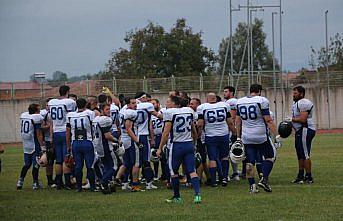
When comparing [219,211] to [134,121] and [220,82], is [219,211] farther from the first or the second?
[220,82]

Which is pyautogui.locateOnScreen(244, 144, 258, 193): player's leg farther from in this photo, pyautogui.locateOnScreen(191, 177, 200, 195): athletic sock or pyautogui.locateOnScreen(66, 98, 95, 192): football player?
pyautogui.locateOnScreen(66, 98, 95, 192): football player

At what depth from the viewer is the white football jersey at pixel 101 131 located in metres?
16.2

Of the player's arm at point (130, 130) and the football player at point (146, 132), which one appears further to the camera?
the football player at point (146, 132)

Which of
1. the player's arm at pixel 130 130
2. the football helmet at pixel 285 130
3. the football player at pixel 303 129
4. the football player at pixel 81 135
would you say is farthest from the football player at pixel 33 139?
the football player at pixel 303 129

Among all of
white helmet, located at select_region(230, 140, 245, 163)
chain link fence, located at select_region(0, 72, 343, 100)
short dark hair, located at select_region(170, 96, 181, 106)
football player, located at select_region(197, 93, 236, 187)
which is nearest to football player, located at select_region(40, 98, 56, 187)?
football player, located at select_region(197, 93, 236, 187)

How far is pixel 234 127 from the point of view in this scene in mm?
17297

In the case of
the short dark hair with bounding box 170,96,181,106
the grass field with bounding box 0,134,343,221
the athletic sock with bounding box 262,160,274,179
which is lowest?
the grass field with bounding box 0,134,343,221

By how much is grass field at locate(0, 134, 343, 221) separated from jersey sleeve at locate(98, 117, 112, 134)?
1375 millimetres

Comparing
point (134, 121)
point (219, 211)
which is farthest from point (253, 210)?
point (134, 121)

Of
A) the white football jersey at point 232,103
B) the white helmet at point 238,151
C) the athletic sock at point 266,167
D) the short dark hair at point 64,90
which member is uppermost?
the short dark hair at point 64,90

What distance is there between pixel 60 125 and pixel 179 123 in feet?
13.9

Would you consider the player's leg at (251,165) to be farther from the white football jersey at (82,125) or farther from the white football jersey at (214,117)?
the white football jersey at (82,125)

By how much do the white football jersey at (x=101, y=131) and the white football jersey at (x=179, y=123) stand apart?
232 centimetres

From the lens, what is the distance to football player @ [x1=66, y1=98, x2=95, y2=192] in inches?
640
